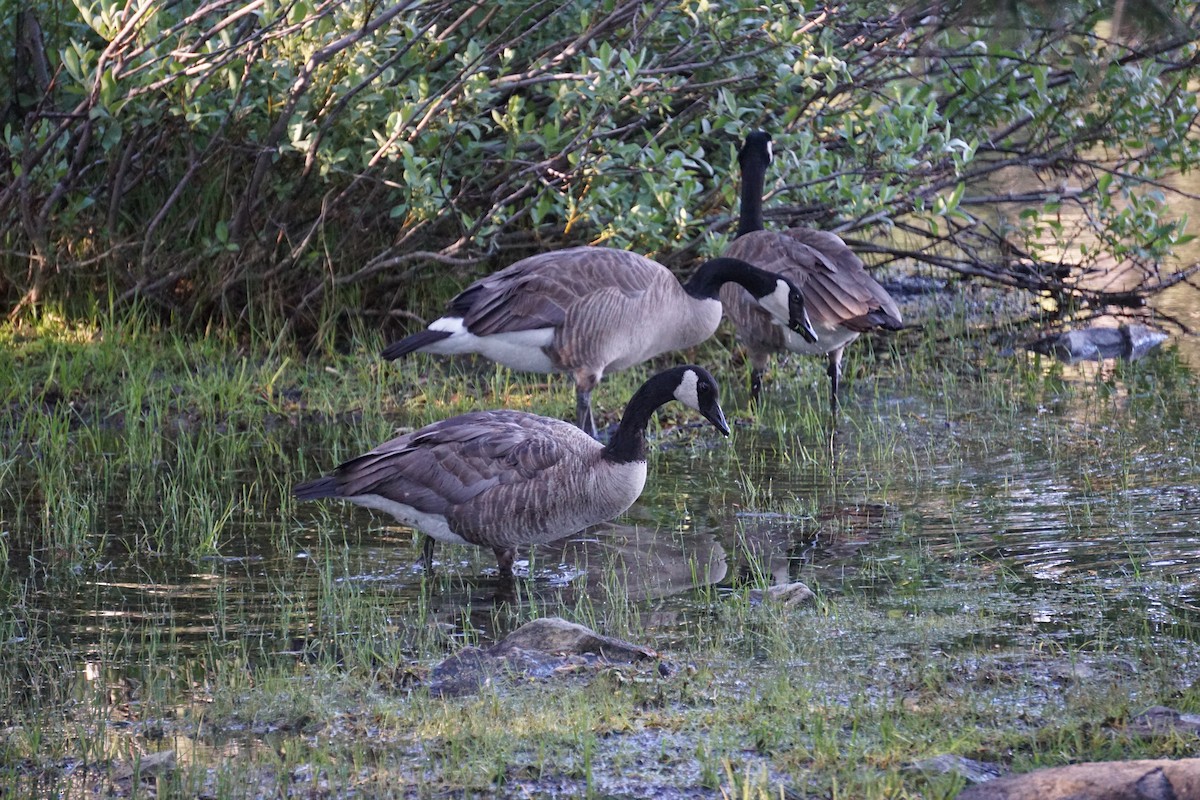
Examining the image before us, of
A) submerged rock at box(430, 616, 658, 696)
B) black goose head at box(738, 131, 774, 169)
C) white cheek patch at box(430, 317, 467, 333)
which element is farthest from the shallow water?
black goose head at box(738, 131, 774, 169)

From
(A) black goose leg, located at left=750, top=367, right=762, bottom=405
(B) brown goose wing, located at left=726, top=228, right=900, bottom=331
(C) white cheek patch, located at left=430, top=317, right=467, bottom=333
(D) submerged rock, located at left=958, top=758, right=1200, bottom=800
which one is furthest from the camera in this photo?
(A) black goose leg, located at left=750, top=367, right=762, bottom=405

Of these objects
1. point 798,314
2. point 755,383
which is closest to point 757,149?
point 798,314

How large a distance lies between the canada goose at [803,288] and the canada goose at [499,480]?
333 centimetres

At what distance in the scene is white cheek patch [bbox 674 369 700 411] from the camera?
741 centimetres

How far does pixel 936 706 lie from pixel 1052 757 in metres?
0.50

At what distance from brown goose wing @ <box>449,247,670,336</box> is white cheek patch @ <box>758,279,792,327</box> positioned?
861 millimetres

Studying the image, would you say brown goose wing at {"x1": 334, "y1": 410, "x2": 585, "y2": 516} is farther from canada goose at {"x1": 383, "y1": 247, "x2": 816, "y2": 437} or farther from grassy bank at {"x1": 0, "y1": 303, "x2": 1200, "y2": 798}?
canada goose at {"x1": 383, "y1": 247, "x2": 816, "y2": 437}

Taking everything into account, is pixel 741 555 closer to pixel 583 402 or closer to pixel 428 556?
pixel 428 556

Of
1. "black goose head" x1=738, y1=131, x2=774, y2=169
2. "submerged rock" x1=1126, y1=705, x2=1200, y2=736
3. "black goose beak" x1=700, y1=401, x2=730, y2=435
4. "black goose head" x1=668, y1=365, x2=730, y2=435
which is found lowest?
"submerged rock" x1=1126, y1=705, x2=1200, y2=736

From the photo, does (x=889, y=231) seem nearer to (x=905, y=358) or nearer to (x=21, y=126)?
(x=905, y=358)

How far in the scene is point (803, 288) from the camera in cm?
1036

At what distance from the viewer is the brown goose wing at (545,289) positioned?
9.42 meters

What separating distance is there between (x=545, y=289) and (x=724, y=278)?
54.7 inches

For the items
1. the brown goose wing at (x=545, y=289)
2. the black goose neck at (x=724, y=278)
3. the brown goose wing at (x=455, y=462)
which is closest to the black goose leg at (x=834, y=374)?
the black goose neck at (x=724, y=278)
